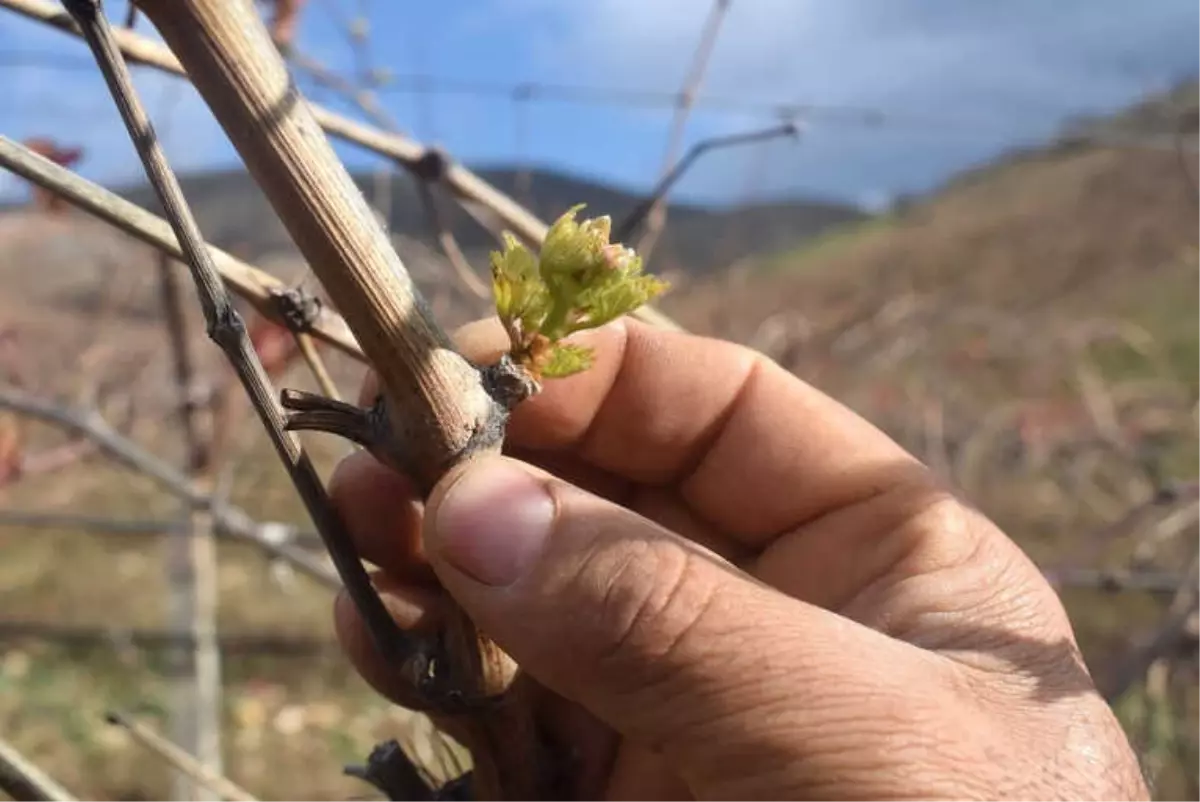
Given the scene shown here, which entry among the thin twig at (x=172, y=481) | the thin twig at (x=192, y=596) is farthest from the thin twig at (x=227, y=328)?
the thin twig at (x=192, y=596)

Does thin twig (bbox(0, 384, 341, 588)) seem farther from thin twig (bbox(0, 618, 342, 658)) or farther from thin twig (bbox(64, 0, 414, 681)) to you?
thin twig (bbox(0, 618, 342, 658))

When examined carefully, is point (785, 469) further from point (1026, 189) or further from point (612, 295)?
point (1026, 189)

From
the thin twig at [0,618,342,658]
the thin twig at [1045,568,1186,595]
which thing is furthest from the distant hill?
the thin twig at [0,618,342,658]

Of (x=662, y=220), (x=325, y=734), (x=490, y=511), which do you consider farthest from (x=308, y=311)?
(x=325, y=734)

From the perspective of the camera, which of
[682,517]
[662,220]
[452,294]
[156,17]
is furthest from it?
[452,294]

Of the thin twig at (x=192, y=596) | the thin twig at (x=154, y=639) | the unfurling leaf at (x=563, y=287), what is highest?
the unfurling leaf at (x=563, y=287)

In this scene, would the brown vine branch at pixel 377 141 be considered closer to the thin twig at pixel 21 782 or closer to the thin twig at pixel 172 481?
the thin twig at pixel 21 782
